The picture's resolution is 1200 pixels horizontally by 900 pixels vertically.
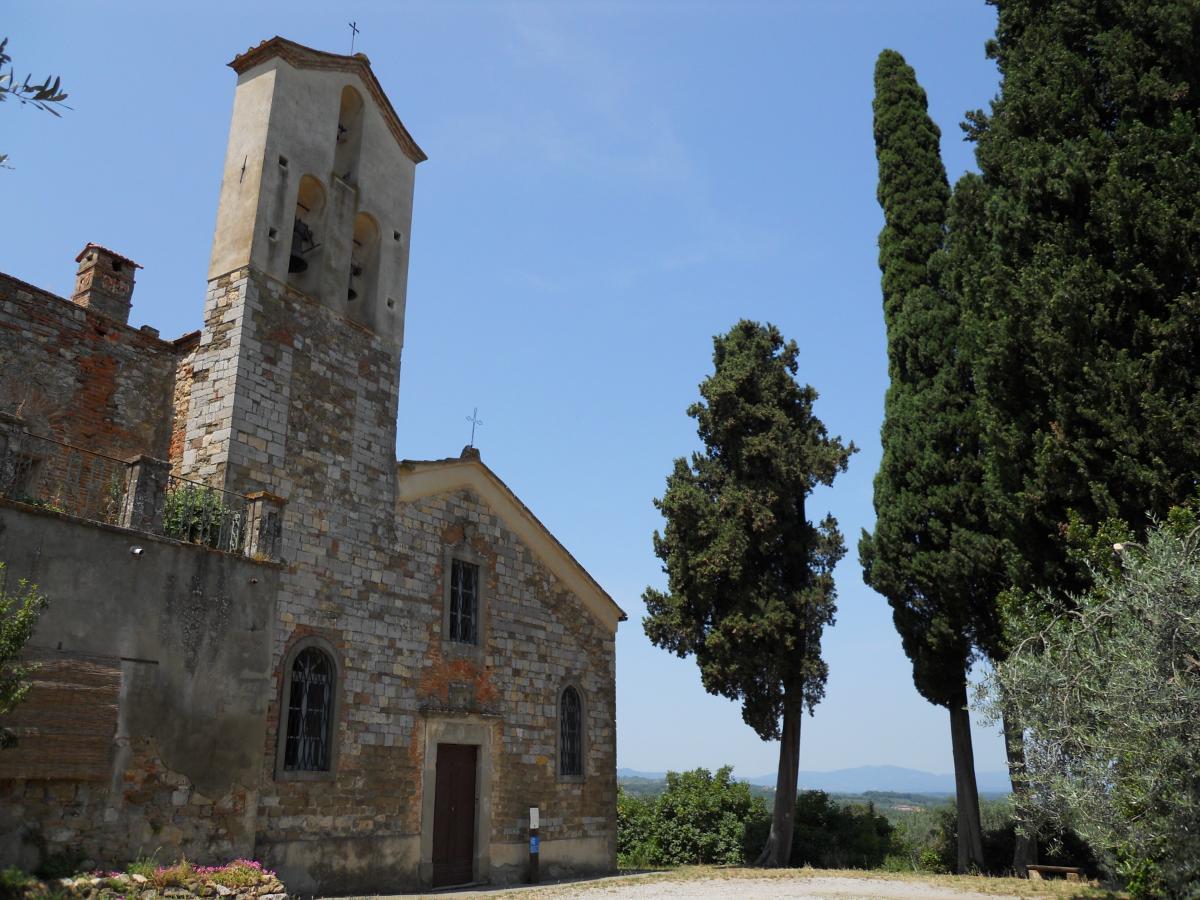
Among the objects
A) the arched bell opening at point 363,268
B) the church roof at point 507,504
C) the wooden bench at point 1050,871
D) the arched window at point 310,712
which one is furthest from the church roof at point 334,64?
the wooden bench at point 1050,871

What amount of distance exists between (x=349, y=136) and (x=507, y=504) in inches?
290

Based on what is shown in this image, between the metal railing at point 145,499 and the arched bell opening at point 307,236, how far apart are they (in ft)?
13.5

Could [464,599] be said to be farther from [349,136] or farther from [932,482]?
[932,482]

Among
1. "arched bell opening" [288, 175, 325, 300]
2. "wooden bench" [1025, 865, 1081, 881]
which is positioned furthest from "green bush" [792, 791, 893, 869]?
"arched bell opening" [288, 175, 325, 300]

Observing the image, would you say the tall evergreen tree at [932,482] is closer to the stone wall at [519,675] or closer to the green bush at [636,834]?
the stone wall at [519,675]

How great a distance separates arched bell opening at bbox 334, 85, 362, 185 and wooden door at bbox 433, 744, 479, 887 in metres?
10.2

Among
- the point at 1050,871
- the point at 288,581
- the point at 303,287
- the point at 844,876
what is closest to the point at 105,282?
the point at 303,287

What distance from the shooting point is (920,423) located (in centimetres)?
1888

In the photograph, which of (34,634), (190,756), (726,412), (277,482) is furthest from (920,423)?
(34,634)

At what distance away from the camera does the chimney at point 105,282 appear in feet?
47.6

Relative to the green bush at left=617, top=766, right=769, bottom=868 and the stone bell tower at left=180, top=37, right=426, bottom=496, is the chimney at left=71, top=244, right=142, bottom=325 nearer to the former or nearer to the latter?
the stone bell tower at left=180, top=37, right=426, bottom=496

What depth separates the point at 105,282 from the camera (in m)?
14.6

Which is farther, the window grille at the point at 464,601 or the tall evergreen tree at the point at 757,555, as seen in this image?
the tall evergreen tree at the point at 757,555

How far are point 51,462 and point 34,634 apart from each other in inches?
153
